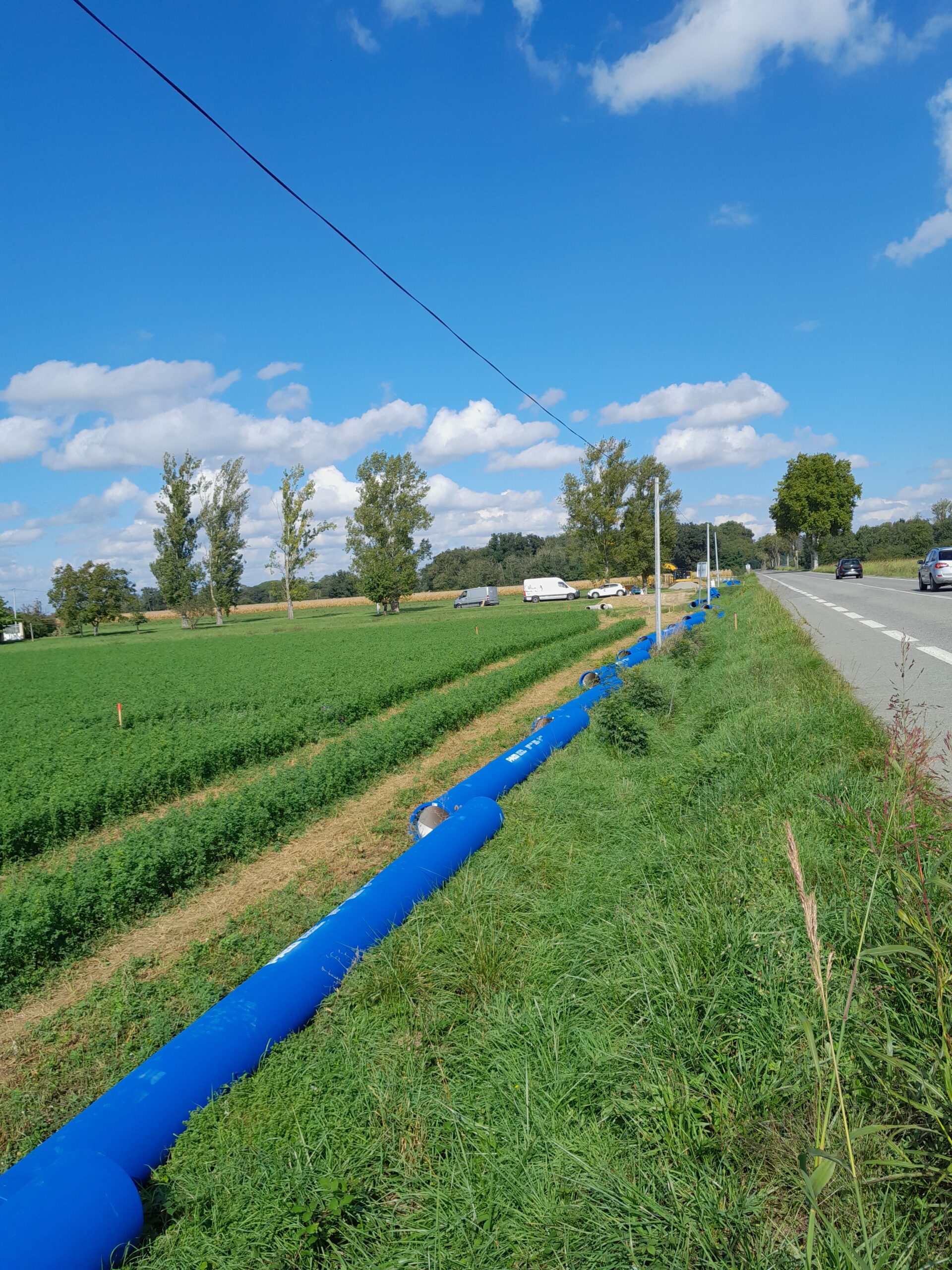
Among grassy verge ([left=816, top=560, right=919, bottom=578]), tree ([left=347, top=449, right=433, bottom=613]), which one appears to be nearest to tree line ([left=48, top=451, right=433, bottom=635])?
tree ([left=347, top=449, right=433, bottom=613])

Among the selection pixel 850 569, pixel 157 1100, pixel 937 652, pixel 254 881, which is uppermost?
pixel 850 569

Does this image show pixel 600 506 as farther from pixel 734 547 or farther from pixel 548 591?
pixel 734 547

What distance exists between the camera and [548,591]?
67000 millimetres

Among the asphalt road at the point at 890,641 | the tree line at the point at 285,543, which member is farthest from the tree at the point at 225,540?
the asphalt road at the point at 890,641

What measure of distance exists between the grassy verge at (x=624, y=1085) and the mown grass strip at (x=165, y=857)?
275 cm

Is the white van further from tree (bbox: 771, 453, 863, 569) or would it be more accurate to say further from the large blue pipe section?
the large blue pipe section

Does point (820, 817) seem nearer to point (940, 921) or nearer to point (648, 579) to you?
point (940, 921)

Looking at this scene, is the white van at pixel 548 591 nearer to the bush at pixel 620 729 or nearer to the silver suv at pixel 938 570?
the silver suv at pixel 938 570

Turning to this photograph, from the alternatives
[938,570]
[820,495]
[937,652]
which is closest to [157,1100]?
[937,652]

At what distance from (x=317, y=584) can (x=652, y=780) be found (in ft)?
442

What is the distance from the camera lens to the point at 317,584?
13788 cm

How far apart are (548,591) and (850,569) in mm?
25310

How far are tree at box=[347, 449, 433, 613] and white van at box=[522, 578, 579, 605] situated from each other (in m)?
10.5

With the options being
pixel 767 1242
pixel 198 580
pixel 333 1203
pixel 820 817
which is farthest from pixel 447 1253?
pixel 198 580
